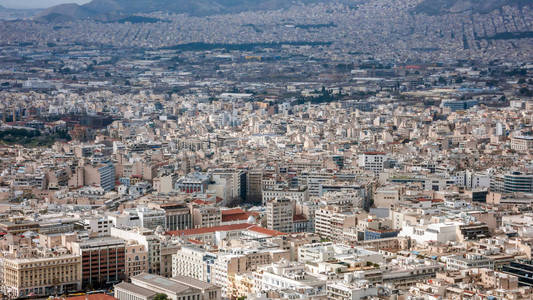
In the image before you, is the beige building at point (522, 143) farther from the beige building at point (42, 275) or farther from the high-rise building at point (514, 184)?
the beige building at point (42, 275)

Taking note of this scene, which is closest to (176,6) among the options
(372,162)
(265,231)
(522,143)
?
(522,143)

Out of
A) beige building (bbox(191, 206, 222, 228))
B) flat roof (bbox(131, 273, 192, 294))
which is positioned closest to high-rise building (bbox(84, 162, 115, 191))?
beige building (bbox(191, 206, 222, 228))

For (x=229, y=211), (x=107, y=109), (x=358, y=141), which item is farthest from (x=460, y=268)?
(x=107, y=109)

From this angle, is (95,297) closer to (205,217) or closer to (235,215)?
(205,217)

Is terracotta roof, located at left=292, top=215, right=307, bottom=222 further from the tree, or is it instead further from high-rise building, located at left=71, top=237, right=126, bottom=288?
the tree

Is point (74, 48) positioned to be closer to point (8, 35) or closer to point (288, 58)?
point (8, 35)

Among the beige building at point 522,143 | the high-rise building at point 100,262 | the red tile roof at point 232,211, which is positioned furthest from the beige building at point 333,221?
the beige building at point 522,143
